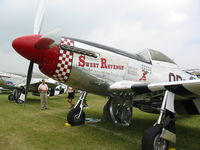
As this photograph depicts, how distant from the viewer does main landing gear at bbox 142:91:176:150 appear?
2930 millimetres

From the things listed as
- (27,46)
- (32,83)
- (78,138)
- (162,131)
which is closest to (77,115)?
(78,138)

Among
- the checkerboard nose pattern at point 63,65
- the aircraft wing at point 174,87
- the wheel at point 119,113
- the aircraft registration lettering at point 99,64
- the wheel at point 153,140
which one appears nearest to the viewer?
the wheel at point 153,140

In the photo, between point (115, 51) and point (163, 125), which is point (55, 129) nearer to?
point (115, 51)

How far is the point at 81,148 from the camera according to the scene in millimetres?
3447

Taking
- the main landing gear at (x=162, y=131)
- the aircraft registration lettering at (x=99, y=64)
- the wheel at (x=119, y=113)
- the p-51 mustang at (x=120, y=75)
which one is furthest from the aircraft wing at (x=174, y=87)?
the wheel at (x=119, y=113)

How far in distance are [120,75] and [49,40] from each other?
5.79ft

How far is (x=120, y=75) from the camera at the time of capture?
429 cm

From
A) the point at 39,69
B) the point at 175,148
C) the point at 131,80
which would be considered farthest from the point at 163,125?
the point at 39,69

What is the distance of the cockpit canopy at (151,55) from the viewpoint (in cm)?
495

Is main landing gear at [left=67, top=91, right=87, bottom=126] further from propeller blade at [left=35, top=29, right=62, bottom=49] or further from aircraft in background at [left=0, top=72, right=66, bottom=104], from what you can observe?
aircraft in background at [left=0, top=72, right=66, bottom=104]

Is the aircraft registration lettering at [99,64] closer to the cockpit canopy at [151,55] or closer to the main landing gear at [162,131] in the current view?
the cockpit canopy at [151,55]

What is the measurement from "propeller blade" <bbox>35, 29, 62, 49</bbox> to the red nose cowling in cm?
8

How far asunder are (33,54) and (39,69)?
48 centimetres

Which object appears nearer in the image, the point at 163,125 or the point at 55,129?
the point at 163,125
